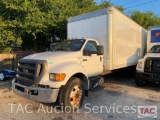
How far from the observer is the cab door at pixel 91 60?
5.86 metres

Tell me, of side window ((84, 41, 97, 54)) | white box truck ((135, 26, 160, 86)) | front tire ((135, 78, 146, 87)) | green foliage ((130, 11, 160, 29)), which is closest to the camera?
side window ((84, 41, 97, 54))

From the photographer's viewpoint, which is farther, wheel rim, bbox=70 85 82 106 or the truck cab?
wheel rim, bbox=70 85 82 106

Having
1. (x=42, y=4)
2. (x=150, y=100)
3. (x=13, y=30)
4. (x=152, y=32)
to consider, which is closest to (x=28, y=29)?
(x=13, y=30)

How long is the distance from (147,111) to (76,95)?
2107 millimetres

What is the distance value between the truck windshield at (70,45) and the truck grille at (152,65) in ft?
10.6

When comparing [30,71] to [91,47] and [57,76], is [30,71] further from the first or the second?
[91,47]

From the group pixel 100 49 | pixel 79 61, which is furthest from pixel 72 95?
pixel 100 49

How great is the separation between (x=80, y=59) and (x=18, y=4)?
7.77 m

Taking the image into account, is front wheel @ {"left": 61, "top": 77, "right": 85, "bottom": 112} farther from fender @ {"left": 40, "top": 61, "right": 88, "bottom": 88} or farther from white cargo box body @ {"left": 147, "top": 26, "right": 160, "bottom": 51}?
white cargo box body @ {"left": 147, "top": 26, "right": 160, "bottom": 51}

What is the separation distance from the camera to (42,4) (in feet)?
40.8

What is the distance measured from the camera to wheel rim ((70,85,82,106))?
16.2ft

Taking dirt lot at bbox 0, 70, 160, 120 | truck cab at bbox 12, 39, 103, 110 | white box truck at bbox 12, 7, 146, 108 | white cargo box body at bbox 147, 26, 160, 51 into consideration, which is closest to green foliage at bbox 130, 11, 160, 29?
white cargo box body at bbox 147, 26, 160, 51

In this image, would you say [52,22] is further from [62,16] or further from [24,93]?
[24,93]

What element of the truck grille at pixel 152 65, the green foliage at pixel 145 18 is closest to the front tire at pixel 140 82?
the truck grille at pixel 152 65
